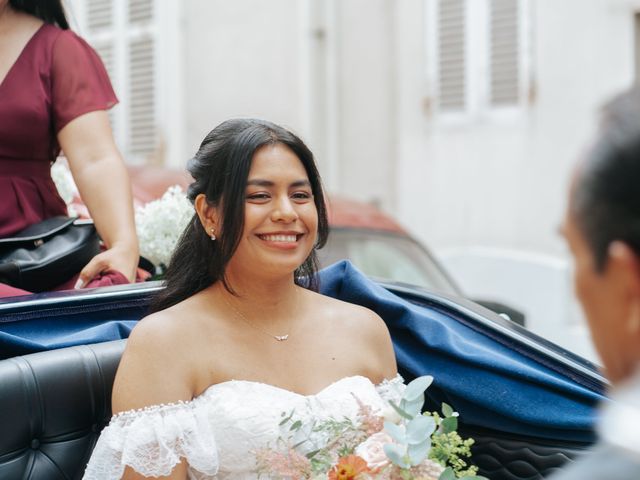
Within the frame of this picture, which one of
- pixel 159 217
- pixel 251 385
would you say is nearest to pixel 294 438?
pixel 251 385

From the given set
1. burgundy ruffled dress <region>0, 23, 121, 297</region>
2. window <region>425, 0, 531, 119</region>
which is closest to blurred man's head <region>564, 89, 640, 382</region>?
burgundy ruffled dress <region>0, 23, 121, 297</region>

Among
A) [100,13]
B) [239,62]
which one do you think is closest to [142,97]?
[100,13]

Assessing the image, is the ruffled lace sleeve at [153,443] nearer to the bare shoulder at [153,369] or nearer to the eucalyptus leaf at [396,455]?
the bare shoulder at [153,369]

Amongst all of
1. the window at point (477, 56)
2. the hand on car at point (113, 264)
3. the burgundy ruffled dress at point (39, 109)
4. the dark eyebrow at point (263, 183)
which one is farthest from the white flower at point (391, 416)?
the window at point (477, 56)

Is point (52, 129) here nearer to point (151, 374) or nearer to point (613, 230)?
point (151, 374)

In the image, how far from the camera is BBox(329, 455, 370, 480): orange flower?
1.94m

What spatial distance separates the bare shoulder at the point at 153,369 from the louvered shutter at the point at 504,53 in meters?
6.94

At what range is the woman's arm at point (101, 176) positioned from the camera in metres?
2.97

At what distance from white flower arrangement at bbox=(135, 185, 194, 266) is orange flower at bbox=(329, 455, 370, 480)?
1.44 meters

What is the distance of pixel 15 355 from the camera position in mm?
2357

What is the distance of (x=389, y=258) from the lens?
5008mm

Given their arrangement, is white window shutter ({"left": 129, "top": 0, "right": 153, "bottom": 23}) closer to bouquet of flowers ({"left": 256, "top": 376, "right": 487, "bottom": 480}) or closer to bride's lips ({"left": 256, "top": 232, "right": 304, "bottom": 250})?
bride's lips ({"left": 256, "top": 232, "right": 304, "bottom": 250})

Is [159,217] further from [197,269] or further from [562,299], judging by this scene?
[562,299]

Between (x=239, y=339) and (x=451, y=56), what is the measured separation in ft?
23.5
